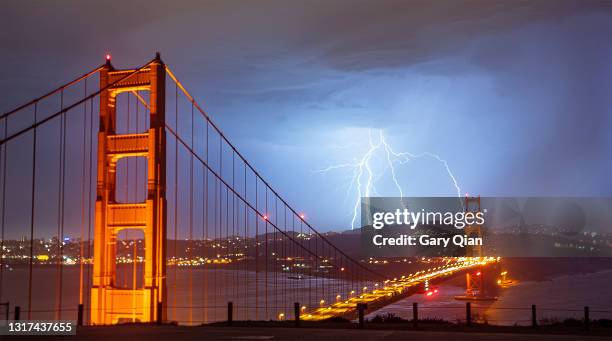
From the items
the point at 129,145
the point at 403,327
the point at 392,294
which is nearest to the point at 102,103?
the point at 129,145

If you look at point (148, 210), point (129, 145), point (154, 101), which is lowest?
point (148, 210)

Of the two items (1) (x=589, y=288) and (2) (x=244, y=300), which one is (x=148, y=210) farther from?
(1) (x=589, y=288)

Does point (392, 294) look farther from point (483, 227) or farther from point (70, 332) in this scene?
point (483, 227)

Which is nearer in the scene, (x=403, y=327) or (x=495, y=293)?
(x=403, y=327)

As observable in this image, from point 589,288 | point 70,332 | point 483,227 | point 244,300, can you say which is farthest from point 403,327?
point 589,288

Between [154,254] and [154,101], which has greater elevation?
[154,101]

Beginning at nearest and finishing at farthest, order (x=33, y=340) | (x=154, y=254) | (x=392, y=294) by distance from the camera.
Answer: (x=33, y=340) → (x=154, y=254) → (x=392, y=294)

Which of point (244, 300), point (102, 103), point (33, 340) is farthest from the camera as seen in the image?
point (244, 300)
